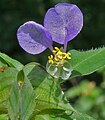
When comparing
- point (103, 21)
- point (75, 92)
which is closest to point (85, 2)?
point (103, 21)

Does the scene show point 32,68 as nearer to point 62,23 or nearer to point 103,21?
point 62,23

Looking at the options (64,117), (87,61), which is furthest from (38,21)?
(64,117)

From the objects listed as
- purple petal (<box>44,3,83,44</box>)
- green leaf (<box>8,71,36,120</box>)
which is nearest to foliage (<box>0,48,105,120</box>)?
green leaf (<box>8,71,36,120</box>)

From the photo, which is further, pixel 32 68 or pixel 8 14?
pixel 8 14

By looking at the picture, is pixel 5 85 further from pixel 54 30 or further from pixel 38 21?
pixel 38 21

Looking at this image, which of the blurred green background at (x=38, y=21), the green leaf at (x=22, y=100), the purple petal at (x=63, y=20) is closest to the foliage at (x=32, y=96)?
the green leaf at (x=22, y=100)

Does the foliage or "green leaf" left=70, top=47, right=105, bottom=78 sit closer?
the foliage

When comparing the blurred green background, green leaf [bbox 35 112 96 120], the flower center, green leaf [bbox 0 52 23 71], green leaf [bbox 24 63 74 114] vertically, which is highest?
green leaf [bbox 0 52 23 71]

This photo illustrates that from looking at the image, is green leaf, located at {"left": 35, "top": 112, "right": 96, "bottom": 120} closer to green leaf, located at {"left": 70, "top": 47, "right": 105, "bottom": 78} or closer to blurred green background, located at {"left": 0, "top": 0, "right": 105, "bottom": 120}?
green leaf, located at {"left": 70, "top": 47, "right": 105, "bottom": 78}
